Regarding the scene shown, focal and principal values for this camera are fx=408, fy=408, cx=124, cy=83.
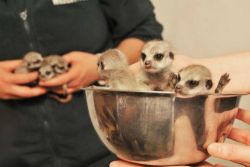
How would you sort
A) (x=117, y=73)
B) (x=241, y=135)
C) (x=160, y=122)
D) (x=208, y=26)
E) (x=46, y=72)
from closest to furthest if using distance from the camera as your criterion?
1. (x=160, y=122)
2. (x=117, y=73)
3. (x=241, y=135)
4. (x=46, y=72)
5. (x=208, y=26)

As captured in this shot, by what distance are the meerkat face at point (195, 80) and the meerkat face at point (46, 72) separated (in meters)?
0.56

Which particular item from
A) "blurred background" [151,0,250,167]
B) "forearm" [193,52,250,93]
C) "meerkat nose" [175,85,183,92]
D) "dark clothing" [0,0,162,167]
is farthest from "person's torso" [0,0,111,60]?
"meerkat nose" [175,85,183,92]

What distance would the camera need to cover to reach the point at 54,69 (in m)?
1.17

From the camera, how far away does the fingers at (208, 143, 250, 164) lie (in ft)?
1.94

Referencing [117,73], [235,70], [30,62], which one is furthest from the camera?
[30,62]

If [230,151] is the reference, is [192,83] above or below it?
above

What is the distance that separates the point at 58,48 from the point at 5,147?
30 centimetres

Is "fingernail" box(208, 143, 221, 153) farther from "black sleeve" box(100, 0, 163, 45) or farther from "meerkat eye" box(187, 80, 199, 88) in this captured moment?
"black sleeve" box(100, 0, 163, 45)

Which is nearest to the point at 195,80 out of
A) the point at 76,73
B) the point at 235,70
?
the point at 235,70

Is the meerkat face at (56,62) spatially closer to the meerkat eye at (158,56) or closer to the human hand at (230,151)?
the meerkat eye at (158,56)

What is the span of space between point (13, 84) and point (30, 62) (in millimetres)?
75

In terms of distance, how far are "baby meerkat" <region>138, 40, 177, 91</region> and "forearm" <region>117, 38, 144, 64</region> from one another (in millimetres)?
342

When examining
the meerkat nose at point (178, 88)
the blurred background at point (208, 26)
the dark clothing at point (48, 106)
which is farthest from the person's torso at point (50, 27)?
the meerkat nose at point (178, 88)

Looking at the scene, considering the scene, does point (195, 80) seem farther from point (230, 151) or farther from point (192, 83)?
point (230, 151)
